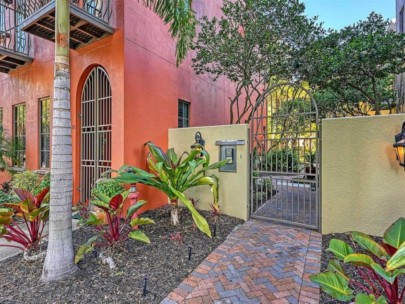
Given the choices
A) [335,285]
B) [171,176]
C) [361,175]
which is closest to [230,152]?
[171,176]

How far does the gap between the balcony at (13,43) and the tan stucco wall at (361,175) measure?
873 centimetres

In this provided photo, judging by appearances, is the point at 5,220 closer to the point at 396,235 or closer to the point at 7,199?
the point at 7,199

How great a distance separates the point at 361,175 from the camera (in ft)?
14.1

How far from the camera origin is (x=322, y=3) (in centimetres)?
884

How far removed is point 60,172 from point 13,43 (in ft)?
24.8

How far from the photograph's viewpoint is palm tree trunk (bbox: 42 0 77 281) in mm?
2969

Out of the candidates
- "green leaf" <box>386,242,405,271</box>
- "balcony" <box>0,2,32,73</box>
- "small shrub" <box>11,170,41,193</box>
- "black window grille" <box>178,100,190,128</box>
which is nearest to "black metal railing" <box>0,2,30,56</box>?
"balcony" <box>0,2,32,73</box>

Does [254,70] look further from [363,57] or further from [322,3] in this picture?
[322,3]

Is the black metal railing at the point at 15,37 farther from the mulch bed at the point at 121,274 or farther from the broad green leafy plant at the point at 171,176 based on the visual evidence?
the mulch bed at the point at 121,274

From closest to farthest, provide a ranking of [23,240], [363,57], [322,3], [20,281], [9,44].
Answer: [20,281] < [23,240] < [363,57] < [9,44] < [322,3]

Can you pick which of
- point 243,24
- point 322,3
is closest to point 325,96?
point 322,3

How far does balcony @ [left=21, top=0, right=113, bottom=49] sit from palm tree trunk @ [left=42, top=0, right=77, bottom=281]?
193 cm

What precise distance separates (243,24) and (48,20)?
511 cm

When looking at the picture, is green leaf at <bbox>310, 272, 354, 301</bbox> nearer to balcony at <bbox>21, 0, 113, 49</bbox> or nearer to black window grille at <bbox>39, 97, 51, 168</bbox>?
balcony at <bbox>21, 0, 113, 49</bbox>
